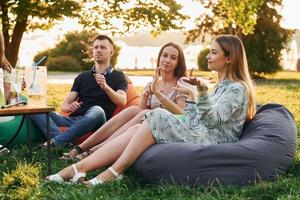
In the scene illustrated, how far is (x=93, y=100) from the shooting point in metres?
5.66

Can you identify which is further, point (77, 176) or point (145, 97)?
point (145, 97)

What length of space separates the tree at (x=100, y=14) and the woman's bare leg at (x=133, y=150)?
35.1 feet

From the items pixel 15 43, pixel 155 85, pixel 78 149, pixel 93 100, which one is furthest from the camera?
pixel 15 43

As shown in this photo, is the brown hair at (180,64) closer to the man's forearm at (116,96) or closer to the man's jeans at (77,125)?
the man's forearm at (116,96)

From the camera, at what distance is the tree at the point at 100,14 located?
14.2 metres

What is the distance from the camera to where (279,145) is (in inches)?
162

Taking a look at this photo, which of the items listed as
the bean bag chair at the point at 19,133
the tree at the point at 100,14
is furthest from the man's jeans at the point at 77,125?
the tree at the point at 100,14

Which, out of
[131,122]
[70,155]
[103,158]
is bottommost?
[70,155]

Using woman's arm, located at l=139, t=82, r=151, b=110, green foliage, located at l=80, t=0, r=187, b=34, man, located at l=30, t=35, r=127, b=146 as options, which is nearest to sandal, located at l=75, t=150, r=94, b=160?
man, located at l=30, t=35, r=127, b=146

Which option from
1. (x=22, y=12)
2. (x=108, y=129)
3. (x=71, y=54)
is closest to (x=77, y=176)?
(x=108, y=129)

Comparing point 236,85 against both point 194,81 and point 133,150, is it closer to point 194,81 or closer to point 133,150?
point 194,81

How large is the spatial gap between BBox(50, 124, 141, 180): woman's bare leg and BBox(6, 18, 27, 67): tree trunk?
10.8 metres

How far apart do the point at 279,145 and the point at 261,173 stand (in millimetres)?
327

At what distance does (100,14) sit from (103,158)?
1154 cm
